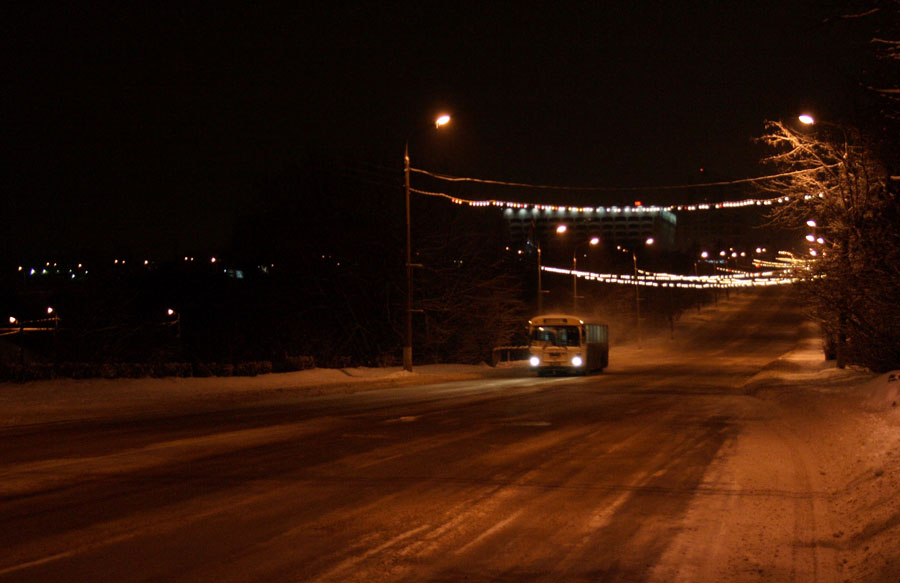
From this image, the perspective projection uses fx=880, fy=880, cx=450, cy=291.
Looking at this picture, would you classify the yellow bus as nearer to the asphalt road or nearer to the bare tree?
the bare tree

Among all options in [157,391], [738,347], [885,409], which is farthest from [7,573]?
[738,347]

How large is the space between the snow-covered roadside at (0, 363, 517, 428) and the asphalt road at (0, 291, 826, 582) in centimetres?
178

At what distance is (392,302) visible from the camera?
51.9m

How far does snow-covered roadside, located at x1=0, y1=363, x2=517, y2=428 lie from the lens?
20.6m

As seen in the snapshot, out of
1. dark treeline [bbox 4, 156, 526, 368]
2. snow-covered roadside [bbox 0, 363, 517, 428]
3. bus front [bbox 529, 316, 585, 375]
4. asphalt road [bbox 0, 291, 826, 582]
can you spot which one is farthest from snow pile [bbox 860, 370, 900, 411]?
dark treeline [bbox 4, 156, 526, 368]

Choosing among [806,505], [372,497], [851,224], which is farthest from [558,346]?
[372,497]

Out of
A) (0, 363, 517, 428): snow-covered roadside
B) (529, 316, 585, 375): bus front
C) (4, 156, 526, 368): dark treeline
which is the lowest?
(0, 363, 517, 428): snow-covered roadside

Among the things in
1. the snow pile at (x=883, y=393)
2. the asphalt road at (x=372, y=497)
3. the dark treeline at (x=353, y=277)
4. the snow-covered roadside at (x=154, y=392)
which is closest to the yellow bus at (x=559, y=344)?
the snow-covered roadside at (x=154, y=392)

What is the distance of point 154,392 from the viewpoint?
81.7 ft

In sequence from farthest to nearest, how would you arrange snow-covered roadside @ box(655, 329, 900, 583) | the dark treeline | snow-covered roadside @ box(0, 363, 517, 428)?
the dark treeline < snow-covered roadside @ box(0, 363, 517, 428) < snow-covered roadside @ box(655, 329, 900, 583)

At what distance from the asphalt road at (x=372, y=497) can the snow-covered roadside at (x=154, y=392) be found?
1776 mm

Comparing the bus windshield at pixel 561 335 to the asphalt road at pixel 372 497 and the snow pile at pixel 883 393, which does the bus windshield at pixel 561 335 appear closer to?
the asphalt road at pixel 372 497

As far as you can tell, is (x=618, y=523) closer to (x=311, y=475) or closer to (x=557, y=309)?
(x=311, y=475)

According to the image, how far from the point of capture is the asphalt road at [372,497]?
734 cm
